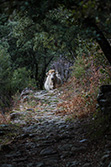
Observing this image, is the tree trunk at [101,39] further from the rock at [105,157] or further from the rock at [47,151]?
the rock at [47,151]

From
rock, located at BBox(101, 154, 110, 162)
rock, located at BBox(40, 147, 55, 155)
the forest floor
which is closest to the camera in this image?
rock, located at BBox(101, 154, 110, 162)

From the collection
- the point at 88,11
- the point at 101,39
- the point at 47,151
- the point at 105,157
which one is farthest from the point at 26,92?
the point at 88,11

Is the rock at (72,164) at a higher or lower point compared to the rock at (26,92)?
lower

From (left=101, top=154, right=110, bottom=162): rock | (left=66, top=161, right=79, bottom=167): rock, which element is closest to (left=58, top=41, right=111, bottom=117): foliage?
(left=101, top=154, right=110, bottom=162): rock

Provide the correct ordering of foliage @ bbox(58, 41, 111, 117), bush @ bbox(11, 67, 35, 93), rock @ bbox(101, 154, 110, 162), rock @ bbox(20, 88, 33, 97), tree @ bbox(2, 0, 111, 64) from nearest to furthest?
tree @ bbox(2, 0, 111, 64), rock @ bbox(101, 154, 110, 162), foliage @ bbox(58, 41, 111, 117), rock @ bbox(20, 88, 33, 97), bush @ bbox(11, 67, 35, 93)

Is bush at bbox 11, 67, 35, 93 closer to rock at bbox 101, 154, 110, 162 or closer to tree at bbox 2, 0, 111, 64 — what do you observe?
tree at bbox 2, 0, 111, 64

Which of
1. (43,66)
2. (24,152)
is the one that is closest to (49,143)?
(24,152)

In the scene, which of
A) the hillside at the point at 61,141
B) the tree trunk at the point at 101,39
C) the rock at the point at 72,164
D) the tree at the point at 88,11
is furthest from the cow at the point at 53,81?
the rock at the point at 72,164

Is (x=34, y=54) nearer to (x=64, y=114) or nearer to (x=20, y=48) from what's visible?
(x=20, y=48)

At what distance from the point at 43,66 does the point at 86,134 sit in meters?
16.6

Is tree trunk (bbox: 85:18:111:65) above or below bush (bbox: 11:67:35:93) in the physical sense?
above

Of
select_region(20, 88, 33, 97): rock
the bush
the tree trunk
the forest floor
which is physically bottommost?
the forest floor

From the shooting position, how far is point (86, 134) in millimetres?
5098

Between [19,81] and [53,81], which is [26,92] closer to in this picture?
[19,81]
